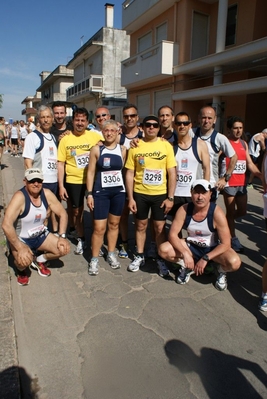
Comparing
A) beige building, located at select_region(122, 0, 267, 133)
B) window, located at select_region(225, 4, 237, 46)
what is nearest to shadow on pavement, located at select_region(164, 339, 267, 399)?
beige building, located at select_region(122, 0, 267, 133)

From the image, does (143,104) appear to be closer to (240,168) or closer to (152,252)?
(240,168)

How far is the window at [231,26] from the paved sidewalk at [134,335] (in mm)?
13278

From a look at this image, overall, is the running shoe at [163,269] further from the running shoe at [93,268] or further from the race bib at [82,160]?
the race bib at [82,160]

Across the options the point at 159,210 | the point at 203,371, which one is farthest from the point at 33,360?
the point at 159,210

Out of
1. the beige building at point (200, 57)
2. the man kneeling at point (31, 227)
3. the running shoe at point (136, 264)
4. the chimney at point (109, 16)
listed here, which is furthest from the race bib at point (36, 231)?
the chimney at point (109, 16)

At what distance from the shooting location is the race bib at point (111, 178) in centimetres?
399

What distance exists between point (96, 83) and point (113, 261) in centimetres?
2491

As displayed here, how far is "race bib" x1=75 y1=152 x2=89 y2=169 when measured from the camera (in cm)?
440

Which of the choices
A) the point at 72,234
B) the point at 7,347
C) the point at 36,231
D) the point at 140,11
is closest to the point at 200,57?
the point at 140,11

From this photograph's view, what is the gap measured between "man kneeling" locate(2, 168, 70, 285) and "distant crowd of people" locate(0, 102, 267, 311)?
12 mm

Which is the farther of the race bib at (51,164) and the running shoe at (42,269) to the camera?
the race bib at (51,164)

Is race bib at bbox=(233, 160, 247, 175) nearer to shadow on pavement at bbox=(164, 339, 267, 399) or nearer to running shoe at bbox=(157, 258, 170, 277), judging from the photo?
running shoe at bbox=(157, 258, 170, 277)

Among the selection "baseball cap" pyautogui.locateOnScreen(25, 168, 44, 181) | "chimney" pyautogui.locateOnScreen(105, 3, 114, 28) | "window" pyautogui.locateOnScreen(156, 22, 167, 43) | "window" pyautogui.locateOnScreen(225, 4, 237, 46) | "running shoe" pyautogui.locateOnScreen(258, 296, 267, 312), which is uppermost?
"chimney" pyautogui.locateOnScreen(105, 3, 114, 28)

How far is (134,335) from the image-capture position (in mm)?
2859
